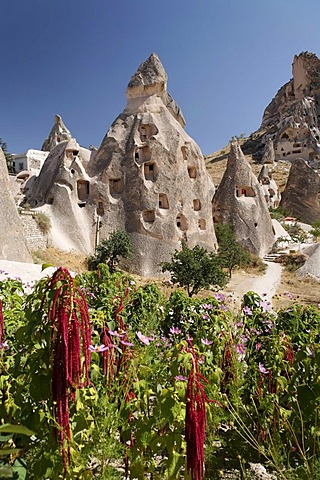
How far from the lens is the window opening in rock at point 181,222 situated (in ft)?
70.5

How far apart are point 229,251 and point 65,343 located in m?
20.7

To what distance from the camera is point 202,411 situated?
1662 millimetres

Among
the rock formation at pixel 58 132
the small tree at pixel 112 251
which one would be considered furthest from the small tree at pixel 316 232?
the rock formation at pixel 58 132

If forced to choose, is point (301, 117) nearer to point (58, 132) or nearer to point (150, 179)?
point (58, 132)

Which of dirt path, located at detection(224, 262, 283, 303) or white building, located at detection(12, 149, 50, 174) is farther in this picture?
white building, located at detection(12, 149, 50, 174)

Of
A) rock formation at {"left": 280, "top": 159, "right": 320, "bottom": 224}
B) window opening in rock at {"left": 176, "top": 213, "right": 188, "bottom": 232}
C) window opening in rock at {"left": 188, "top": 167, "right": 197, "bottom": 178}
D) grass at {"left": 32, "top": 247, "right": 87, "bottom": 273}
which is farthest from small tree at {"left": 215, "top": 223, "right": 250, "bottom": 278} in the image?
rock formation at {"left": 280, "top": 159, "right": 320, "bottom": 224}

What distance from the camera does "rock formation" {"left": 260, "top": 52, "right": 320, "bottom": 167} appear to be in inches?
2196

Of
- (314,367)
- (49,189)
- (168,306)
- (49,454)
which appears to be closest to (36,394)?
(49,454)

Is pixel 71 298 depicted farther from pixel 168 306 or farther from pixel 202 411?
pixel 168 306

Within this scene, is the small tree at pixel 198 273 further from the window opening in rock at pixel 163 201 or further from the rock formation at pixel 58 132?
the rock formation at pixel 58 132

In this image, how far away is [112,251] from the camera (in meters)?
18.0

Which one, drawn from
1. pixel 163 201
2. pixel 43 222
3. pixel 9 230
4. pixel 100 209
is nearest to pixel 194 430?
pixel 9 230

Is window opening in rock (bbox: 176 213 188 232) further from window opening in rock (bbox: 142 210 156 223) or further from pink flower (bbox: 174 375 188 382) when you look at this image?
pink flower (bbox: 174 375 188 382)

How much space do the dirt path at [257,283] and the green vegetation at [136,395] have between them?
12962 millimetres
